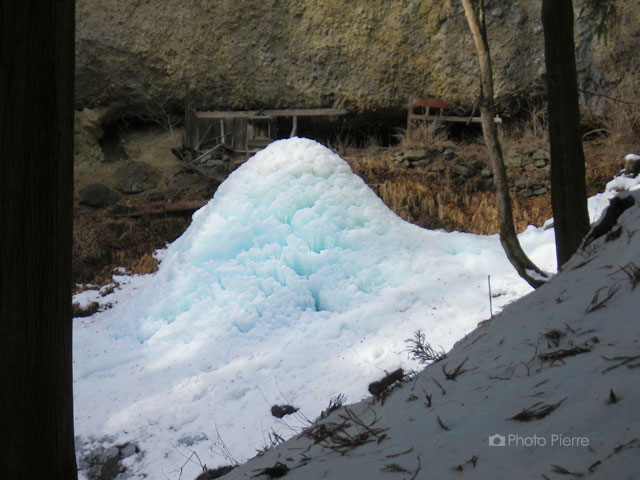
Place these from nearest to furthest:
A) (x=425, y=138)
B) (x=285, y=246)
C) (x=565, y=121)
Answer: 1. (x=565, y=121)
2. (x=285, y=246)
3. (x=425, y=138)

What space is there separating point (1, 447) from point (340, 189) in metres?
7.63

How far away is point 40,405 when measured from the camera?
180 cm

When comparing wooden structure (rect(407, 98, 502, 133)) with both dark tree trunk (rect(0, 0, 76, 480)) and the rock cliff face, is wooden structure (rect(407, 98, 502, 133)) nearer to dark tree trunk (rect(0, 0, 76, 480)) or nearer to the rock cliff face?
the rock cliff face

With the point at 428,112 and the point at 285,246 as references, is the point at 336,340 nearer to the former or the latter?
the point at 285,246

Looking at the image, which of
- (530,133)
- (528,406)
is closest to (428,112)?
(530,133)

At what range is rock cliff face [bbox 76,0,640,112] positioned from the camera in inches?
635

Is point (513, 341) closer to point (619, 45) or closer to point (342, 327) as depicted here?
point (342, 327)

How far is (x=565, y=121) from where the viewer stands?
463cm

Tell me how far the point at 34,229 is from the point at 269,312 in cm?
610

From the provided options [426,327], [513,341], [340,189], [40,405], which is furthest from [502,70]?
[40,405]

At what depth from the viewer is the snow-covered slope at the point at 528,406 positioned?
148 centimetres

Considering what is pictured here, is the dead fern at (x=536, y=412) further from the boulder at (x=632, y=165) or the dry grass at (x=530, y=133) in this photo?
the dry grass at (x=530, y=133)

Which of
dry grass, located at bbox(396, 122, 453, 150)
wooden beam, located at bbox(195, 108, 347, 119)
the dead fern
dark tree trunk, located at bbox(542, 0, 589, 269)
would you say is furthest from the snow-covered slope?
wooden beam, located at bbox(195, 108, 347, 119)

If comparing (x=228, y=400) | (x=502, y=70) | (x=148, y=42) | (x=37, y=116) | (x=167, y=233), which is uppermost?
(x=148, y=42)
